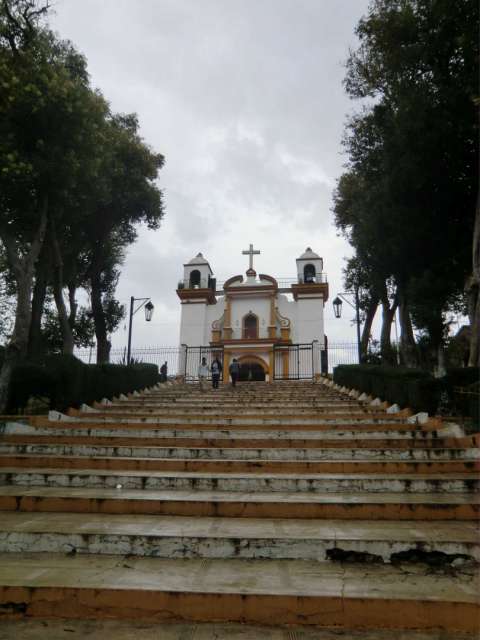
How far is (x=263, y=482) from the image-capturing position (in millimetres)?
4453

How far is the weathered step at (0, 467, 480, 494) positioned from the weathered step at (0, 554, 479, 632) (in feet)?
4.91

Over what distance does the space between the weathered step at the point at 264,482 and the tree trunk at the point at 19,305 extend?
4.30 meters

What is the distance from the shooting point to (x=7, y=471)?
4.95 meters

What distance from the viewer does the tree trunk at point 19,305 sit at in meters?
8.51

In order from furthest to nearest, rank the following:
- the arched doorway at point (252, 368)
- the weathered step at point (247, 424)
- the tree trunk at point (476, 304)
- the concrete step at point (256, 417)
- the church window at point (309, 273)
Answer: the church window at point (309, 273)
the arched doorway at point (252, 368)
the tree trunk at point (476, 304)
the concrete step at point (256, 417)
the weathered step at point (247, 424)

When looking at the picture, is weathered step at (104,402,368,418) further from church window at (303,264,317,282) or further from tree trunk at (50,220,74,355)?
church window at (303,264,317,282)

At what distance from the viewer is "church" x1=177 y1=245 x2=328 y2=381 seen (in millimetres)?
25047

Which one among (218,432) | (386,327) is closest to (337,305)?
(386,327)

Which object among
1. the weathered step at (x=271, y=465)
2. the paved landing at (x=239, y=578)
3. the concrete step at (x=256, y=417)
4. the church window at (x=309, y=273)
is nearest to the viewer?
the paved landing at (x=239, y=578)

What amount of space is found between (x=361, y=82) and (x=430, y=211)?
185 inches

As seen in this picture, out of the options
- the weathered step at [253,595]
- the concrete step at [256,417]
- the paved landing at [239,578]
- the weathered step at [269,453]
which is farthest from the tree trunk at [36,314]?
the weathered step at [253,595]

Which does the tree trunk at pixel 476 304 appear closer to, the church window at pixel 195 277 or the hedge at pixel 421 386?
the hedge at pixel 421 386

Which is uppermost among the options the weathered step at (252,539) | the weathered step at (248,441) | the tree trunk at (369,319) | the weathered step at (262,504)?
the tree trunk at (369,319)

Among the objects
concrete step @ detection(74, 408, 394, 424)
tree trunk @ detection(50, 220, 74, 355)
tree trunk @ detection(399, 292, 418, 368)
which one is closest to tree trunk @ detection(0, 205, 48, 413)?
concrete step @ detection(74, 408, 394, 424)
